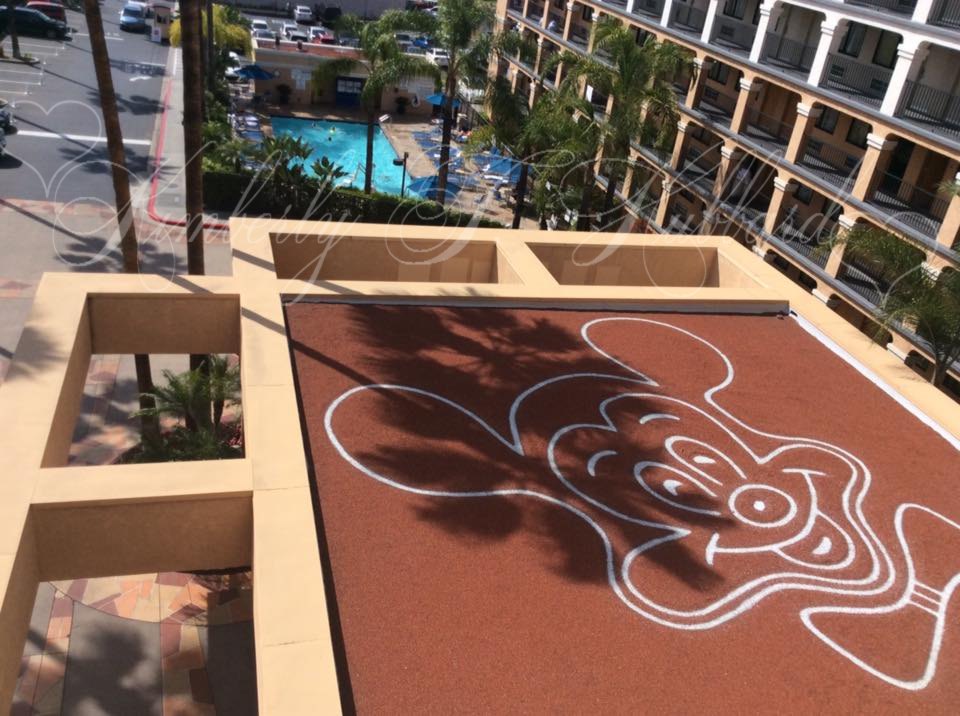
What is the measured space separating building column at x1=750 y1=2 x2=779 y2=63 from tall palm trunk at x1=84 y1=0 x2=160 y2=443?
2613 cm

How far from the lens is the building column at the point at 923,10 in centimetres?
2688

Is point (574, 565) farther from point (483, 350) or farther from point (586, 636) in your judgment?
point (483, 350)

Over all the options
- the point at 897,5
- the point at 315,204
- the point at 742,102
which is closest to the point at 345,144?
the point at 315,204

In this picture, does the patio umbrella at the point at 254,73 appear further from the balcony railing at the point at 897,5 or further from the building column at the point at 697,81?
the balcony railing at the point at 897,5

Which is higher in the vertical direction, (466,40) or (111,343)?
(466,40)

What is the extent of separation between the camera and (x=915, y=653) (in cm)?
1055

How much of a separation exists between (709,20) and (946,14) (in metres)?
12.7

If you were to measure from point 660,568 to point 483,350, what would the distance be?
5856mm

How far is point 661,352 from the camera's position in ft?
55.1

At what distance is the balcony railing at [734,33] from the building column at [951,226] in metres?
14.8

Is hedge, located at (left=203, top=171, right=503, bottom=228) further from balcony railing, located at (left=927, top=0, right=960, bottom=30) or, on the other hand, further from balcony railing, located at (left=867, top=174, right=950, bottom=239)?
balcony railing, located at (left=927, top=0, right=960, bottom=30)

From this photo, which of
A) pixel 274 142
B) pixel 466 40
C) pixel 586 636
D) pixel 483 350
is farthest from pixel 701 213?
pixel 586 636

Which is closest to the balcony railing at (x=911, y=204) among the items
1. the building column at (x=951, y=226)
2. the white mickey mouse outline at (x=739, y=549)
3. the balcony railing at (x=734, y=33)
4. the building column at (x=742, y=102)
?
the building column at (x=951, y=226)

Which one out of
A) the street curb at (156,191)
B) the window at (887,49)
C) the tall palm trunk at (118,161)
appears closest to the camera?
the tall palm trunk at (118,161)
